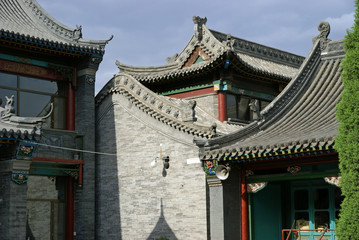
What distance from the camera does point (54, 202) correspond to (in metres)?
19.7

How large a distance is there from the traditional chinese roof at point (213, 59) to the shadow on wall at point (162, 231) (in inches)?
234

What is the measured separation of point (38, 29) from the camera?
68.4 ft

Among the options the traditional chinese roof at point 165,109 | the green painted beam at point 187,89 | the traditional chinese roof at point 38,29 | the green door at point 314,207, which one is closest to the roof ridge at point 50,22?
the traditional chinese roof at point 38,29

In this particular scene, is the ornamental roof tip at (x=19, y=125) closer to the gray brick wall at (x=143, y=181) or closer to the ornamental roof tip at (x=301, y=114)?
the ornamental roof tip at (x=301, y=114)

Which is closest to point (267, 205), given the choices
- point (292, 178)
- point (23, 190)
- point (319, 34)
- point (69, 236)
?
point (292, 178)

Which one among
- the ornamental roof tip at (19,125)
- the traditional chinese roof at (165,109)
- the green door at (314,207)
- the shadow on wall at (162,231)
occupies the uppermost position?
the traditional chinese roof at (165,109)

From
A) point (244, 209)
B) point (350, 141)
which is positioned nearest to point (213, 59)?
point (244, 209)

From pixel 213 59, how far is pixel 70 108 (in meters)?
5.06

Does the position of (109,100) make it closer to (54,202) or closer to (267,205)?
(54,202)

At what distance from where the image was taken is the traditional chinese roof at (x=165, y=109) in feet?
58.1

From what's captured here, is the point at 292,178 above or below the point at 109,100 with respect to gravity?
below

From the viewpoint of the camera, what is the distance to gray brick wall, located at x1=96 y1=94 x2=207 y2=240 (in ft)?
57.9

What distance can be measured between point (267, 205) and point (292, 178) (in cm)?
159

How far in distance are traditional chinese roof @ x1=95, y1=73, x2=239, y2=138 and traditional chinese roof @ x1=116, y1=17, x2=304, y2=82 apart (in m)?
1.78
